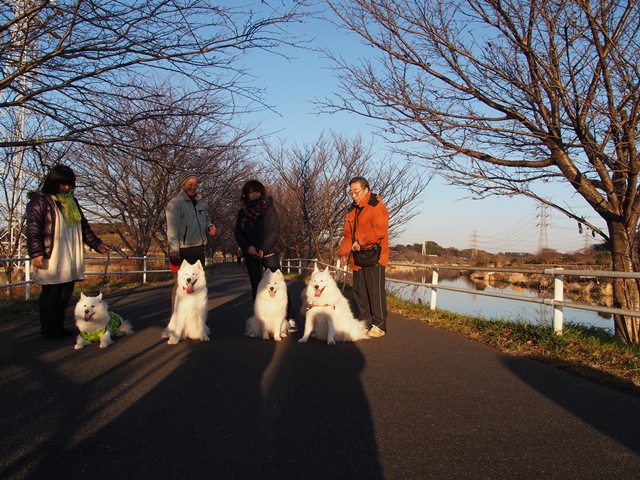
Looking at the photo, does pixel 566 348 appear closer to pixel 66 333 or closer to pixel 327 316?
pixel 327 316

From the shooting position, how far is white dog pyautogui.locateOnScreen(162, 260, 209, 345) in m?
5.92

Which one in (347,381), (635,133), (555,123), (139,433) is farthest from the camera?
(555,123)

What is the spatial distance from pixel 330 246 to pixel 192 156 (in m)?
11.8

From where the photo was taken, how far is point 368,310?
7.06 m

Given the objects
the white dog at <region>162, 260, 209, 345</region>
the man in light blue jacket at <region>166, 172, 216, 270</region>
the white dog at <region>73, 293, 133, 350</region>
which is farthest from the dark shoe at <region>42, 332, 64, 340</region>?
the man in light blue jacket at <region>166, 172, 216, 270</region>

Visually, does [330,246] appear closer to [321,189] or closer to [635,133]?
[321,189]

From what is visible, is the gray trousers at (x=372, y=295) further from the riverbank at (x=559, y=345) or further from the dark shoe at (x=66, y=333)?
the dark shoe at (x=66, y=333)

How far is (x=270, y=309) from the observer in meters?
6.23

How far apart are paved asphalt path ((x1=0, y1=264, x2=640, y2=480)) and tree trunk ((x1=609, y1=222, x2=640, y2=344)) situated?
313 cm

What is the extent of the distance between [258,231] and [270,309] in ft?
4.13

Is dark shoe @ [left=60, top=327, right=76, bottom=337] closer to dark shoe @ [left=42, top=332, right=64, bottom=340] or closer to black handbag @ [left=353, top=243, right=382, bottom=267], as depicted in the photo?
dark shoe @ [left=42, top=332, right=64, bottom=340]

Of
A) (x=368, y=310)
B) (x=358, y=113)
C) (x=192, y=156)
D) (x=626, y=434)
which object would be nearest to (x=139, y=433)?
(x=626, y=434)

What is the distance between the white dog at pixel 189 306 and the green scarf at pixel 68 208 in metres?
1.45

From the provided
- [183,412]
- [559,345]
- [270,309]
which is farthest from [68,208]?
[559,345]
